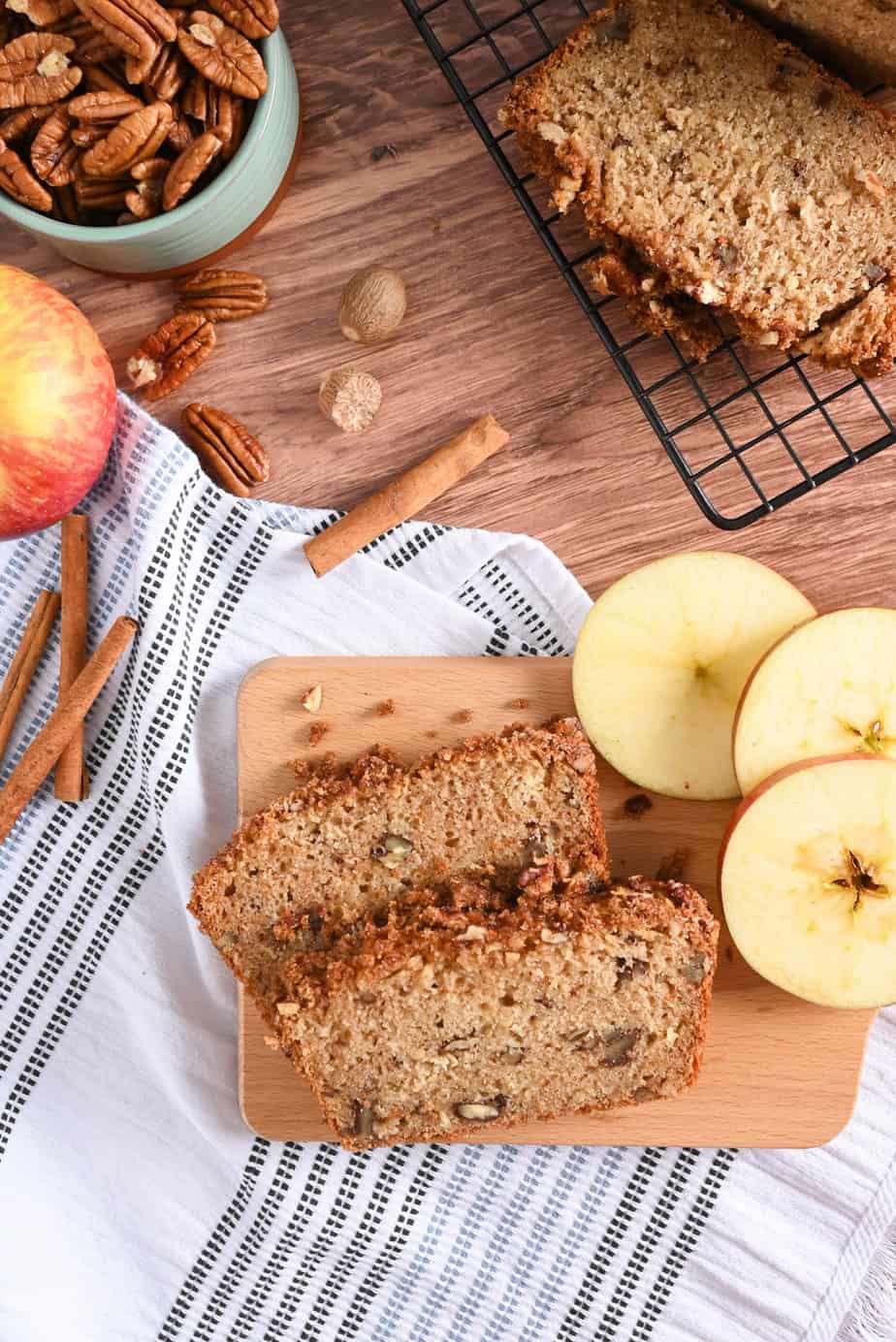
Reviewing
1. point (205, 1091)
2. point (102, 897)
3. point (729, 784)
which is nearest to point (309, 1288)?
point (205, 1091)

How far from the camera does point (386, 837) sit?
250cm

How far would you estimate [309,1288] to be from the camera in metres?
2.72

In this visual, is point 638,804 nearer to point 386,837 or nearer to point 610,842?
point 610,842

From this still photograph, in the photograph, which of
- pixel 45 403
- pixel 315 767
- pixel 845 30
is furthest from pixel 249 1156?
pixel 845 30

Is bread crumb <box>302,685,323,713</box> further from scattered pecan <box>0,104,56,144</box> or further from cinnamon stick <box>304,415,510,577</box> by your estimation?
scattered pecan <box>0,104,56,144</box>

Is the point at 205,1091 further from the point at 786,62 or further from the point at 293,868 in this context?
the point at 786,62

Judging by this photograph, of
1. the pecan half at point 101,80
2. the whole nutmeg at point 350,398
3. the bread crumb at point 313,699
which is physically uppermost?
the pecan half at point 101,80

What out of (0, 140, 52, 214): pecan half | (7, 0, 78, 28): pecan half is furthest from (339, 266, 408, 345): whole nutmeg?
(7, 0, 78, 28): pecan half

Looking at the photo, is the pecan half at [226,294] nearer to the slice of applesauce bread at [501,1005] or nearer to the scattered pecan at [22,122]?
the scattered pecan at [22,122]

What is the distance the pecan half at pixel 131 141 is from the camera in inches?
89.8

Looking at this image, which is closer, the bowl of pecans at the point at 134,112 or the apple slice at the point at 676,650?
the bowl of pecans at the point at 134,112

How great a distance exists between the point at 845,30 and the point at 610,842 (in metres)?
1.61

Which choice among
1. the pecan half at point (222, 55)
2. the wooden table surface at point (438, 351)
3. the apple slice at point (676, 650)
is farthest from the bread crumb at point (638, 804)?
the pecan half at point (222, 55)

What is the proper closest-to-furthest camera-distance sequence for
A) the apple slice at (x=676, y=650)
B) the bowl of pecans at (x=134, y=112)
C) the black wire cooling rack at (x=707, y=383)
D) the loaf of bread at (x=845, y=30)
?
the loaf of bread at (x=845, y=30) → the bowl of pecans at (x=134, y=112) → the apple slice at (x=676, y=650) → the black wire cooling rack at (x=707, y=383)
